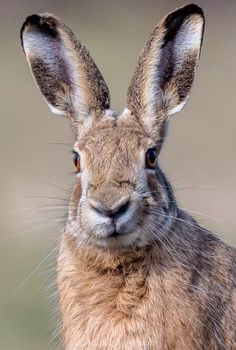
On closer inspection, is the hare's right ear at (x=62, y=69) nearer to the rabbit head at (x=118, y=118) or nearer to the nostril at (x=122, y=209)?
the rabbit head at (x=118, y=118)

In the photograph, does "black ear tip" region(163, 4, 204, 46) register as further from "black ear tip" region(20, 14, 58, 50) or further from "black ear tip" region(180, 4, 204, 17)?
"black ear tip" region(20, 14, 58, 50)

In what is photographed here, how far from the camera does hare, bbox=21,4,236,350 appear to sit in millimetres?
9023

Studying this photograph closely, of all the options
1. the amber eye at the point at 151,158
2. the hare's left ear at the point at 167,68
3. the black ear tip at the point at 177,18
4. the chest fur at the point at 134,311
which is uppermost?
the black ear tip at the point at 177,18

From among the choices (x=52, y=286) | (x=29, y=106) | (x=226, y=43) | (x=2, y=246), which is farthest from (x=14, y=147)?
(x=52, y=286)

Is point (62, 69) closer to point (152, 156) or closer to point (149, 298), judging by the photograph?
point (152, 156)

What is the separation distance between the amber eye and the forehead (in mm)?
41

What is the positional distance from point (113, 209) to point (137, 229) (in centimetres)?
35

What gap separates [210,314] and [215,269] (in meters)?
0.33

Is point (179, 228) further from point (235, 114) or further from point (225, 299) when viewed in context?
point (235, 114)

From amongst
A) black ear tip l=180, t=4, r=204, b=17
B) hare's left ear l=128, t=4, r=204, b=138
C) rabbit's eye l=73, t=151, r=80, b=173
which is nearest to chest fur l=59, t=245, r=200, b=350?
rabbit's eye l=73, t=151, r=80, b=173

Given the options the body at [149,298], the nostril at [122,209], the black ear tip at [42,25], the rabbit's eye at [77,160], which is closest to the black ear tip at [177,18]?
the black ear tip at [42,25]

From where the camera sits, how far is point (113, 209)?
28.1 feet

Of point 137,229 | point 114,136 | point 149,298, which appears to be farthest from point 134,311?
point 114,136

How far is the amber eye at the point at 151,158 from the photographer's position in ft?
29.9
